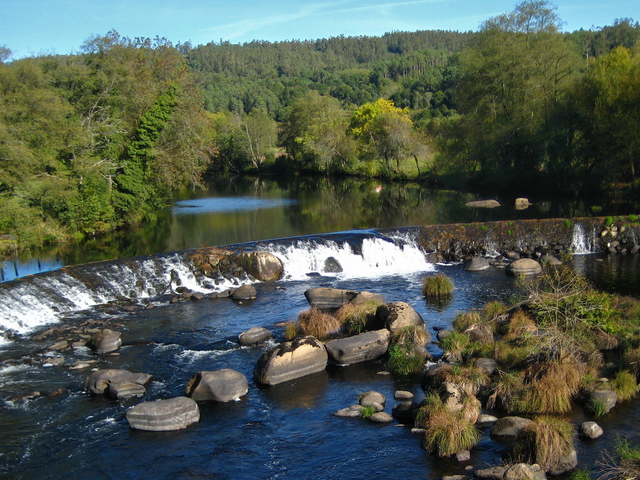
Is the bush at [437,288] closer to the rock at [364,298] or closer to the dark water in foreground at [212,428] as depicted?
the dark water in foreground at [212,428]

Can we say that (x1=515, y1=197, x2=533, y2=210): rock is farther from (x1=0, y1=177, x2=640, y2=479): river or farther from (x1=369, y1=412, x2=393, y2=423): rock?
(x1=369, y1=412, x2=393, y2=423): rock

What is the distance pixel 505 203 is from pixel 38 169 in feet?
101

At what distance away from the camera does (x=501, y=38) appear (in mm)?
46844

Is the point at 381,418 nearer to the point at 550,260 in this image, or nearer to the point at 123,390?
the point at 123,390

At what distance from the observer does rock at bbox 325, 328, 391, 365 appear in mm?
14961

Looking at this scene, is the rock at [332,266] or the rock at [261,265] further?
the rock at [332,266]

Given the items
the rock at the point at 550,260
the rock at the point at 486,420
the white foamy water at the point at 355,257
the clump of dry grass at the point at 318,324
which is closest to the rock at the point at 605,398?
the rock at the point at 486,420

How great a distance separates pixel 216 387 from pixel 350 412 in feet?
10.4

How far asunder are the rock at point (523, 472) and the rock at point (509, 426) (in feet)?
4.63

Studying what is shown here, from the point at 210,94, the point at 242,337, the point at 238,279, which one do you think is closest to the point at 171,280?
the point at 238,279

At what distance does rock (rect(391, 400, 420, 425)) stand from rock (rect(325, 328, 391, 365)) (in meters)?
3.05

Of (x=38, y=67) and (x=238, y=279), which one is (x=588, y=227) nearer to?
(x=238, y=279)

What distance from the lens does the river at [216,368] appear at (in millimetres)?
10453

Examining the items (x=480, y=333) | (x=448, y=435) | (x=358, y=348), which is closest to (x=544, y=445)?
(x=448, y=435)
